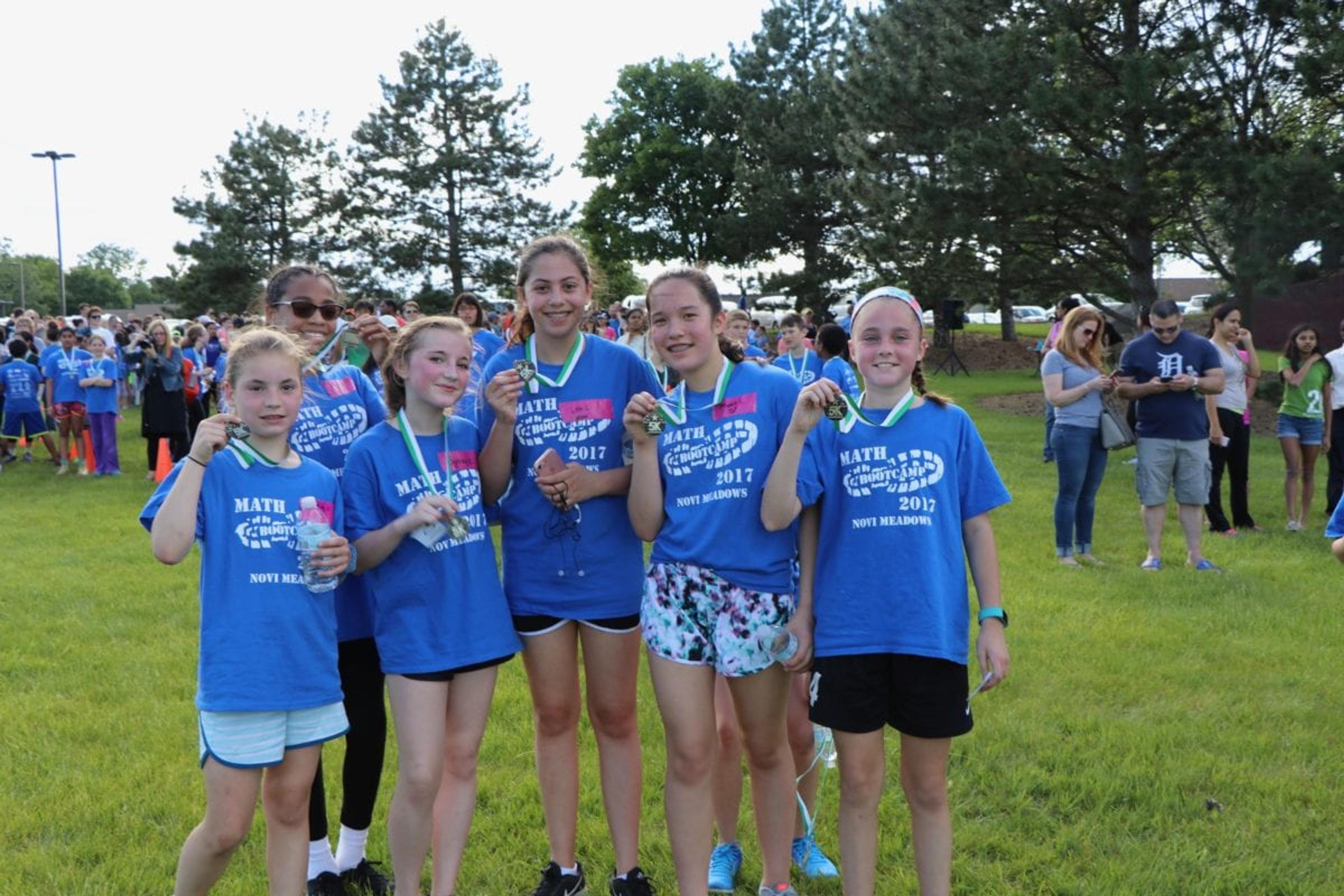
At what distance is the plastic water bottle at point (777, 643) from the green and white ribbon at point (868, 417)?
0.63 metres

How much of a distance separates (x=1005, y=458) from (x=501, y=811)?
1155cm

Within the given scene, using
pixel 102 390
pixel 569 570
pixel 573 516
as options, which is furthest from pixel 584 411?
pixel 102 390

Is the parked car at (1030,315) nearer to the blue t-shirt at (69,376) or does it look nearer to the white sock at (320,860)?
the blue t-shirt at (69,376)

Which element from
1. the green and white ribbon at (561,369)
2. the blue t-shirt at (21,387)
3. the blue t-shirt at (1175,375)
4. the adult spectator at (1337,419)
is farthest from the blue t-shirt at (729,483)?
the blue t-shirt at (21,387)

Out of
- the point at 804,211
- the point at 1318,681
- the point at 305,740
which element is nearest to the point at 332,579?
the point at 305,740

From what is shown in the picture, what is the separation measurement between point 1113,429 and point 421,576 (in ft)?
21.4

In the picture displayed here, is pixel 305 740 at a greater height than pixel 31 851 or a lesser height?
greater

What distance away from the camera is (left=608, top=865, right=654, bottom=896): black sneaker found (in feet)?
11.2

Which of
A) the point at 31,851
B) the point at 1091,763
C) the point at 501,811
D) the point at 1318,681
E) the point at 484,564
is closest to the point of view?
the point at 484,564

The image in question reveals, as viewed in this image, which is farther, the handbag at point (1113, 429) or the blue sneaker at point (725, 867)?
the handbag at point (1113, 429)

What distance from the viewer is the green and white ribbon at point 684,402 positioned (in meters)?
3.20

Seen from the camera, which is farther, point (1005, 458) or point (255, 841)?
point (1005, 458)

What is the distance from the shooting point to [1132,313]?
2058 centimetres

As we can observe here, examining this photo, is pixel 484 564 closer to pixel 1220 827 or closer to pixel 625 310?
pixel 1220 827
